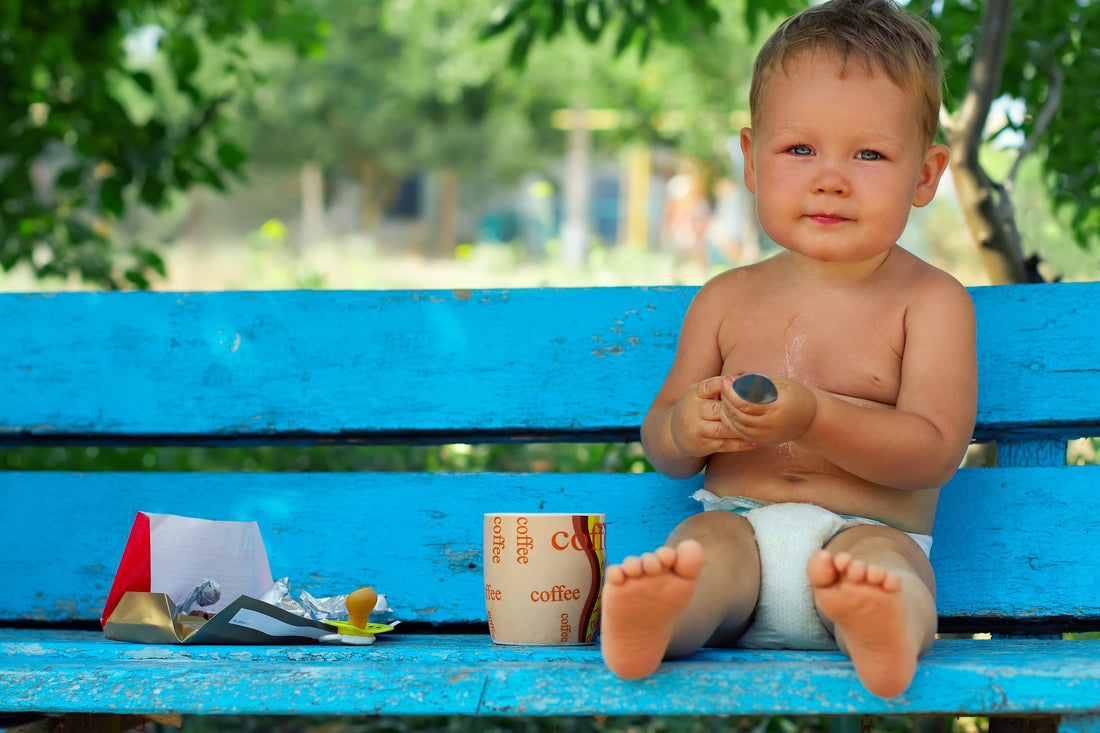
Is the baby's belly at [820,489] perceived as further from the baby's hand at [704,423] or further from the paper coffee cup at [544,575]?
the paper coffee cup at [544,575]

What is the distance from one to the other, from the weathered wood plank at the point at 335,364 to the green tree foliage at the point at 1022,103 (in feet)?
2.63

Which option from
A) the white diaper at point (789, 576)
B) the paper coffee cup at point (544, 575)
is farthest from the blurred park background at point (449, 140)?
the paper coffee cup at point (544, 575)

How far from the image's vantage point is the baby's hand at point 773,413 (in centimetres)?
137

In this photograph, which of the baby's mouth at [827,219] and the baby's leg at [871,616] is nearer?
the baby's leg at [871,616]

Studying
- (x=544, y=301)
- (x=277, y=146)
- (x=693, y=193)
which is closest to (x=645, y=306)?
(x=544, y=301)

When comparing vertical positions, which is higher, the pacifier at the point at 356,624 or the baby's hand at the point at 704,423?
the baby's hand at the point at 704,423

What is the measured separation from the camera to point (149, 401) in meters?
2.17

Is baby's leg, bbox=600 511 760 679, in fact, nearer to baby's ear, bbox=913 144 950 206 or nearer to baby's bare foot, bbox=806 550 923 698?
baby's bare foot, bbox=806 550 923 698

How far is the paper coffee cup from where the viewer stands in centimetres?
146

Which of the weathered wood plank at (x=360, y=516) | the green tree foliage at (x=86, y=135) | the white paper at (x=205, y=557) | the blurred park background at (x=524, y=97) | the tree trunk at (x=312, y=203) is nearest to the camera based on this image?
the white paper at (x=205, y=557)

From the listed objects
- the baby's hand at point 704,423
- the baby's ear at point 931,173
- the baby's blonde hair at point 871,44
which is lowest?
the baby's hand at point 704,423

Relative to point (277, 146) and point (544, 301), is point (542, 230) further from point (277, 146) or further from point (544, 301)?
point (544, 301)

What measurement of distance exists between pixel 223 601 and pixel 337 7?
65.8 feet

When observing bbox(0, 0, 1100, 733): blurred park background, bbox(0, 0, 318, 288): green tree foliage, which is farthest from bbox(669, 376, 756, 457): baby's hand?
bbox(0, 0, 318, 288): green tree foliage
